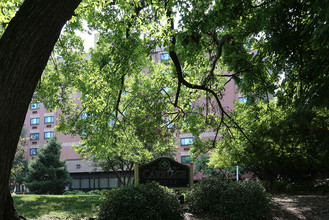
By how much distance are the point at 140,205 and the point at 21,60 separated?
529 centimetres

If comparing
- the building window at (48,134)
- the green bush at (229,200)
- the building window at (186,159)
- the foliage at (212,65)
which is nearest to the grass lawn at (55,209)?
the green bush at (229,200)

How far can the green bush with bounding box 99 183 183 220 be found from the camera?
758 centimetres

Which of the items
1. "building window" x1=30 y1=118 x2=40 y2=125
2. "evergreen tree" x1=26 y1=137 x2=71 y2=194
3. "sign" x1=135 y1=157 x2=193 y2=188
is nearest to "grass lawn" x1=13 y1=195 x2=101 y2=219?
"sign" x1=135 y1=157 x2=193 y2=188

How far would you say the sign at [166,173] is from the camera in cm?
1120

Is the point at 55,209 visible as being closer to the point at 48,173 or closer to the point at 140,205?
the point at 140,205

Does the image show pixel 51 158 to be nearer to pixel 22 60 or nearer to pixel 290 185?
pixel 290 185

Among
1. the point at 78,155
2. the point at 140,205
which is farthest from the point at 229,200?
the point at 78,155

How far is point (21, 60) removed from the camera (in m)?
3.33

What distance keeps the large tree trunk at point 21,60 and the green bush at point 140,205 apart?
14.7ft

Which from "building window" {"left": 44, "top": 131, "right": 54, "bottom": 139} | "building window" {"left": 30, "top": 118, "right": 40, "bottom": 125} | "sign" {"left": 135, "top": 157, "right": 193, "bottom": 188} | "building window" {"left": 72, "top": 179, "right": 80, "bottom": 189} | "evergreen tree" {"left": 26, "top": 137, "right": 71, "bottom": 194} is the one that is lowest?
"building window" {"left": 72, "top": 179, "right": 80, "bottom": 189}

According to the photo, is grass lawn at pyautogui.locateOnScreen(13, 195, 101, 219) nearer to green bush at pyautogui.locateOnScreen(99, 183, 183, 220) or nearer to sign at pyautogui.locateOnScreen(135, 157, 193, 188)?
green bush at pyautogui.locateOnScreen(99, 183, 183, 220)

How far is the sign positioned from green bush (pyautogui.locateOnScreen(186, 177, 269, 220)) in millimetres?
1413

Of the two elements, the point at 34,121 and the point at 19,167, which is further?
the point at 34,121

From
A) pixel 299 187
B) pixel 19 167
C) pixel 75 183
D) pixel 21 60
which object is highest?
pixel 21 60
